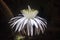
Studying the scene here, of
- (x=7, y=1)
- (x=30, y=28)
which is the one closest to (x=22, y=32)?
(x=30, y=28)

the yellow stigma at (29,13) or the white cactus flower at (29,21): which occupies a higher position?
the yellow stigma at (29,13)

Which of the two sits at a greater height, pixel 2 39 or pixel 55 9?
pixel 55 9

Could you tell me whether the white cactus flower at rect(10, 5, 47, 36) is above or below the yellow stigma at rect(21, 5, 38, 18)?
below

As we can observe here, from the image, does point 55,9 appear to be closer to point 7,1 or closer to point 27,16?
point 27,16
